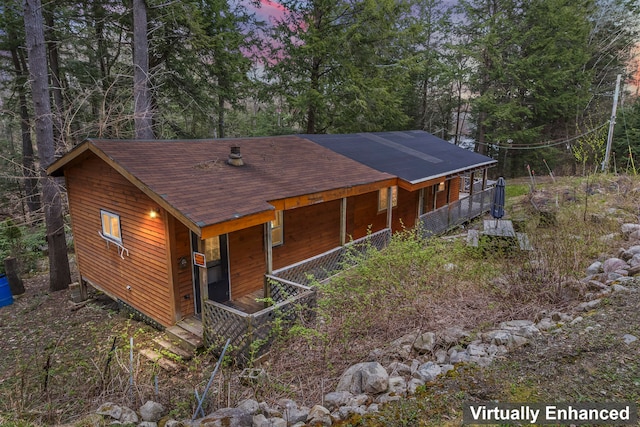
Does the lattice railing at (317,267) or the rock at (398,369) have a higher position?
the rock at (398,369)

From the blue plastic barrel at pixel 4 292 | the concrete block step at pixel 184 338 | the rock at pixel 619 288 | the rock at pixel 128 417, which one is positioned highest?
the rock at pixel 619 288

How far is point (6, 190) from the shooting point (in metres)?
19.9

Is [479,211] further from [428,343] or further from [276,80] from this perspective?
[428,343]

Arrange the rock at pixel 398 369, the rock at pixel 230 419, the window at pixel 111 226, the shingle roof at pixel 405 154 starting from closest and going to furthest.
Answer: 1. the rock at pixel 230 419
2. the rock at pixel 398 369
3. the window at pixel 111 226
4. the shingle roof at pixel 405 154

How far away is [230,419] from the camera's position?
321 cm

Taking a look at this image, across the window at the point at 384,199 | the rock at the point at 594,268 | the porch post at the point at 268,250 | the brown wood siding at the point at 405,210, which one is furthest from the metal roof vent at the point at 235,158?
the rock at the point at 594,268

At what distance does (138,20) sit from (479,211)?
1546 cm

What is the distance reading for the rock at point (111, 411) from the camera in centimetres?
353

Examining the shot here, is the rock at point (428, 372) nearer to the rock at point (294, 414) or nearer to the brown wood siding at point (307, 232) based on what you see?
the rock at point (294, 414)

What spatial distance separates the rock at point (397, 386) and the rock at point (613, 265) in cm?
412

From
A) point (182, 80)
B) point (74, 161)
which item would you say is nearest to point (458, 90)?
point (182, 80)

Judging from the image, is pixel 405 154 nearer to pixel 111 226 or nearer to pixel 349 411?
pixel 111 226

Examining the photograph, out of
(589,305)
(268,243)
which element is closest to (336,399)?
(589,305)

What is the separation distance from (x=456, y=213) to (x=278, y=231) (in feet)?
29.0
